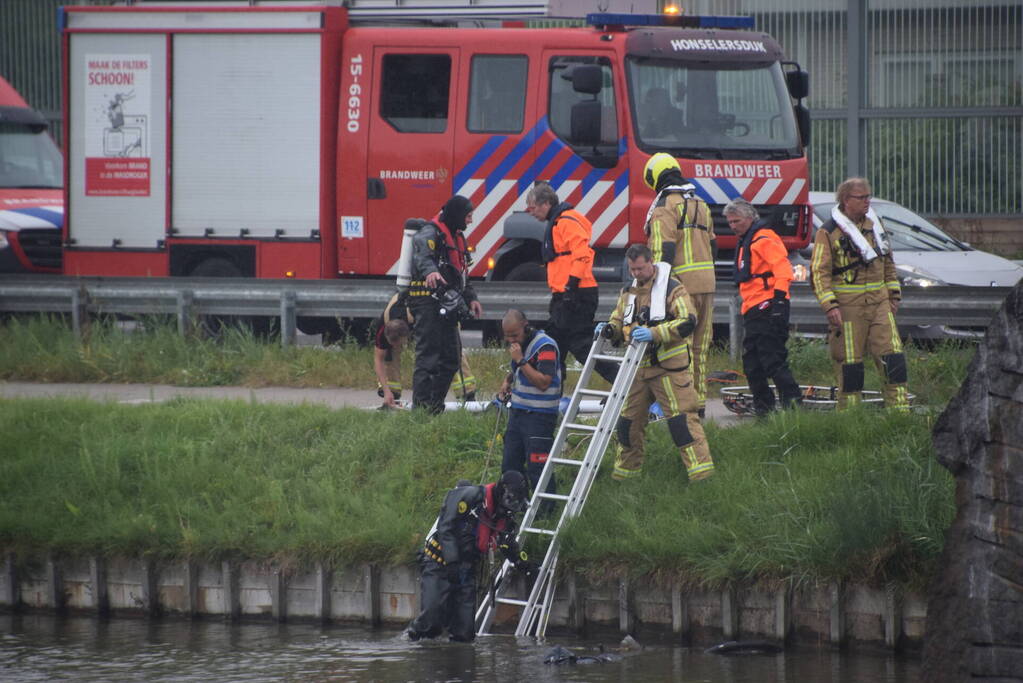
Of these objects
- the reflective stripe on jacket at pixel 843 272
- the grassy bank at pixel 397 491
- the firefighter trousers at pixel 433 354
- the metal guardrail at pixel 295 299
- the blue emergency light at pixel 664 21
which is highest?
the blue emergency light at pixel 664 21

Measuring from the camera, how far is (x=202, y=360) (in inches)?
572

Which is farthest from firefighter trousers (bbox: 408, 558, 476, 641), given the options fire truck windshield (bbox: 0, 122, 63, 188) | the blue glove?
fire truck windshield (bbox: 0, 122, 63, 188)

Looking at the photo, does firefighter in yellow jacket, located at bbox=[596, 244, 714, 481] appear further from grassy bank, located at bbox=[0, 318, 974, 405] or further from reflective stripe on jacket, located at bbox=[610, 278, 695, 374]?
grassy bank, located at bbox=[0, 318, 974, 405]

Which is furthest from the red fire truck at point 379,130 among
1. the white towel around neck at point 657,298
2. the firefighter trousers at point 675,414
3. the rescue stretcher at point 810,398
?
the firefighter trousers at point 675,414

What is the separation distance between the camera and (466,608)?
30.3 feet

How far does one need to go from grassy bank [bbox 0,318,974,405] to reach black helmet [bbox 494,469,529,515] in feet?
13.7

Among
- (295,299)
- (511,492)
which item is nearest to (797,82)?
(295,299)

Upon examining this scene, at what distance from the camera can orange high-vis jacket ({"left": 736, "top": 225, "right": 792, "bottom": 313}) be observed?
11.1 meters

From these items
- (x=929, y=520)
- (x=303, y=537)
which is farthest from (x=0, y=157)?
(x=929, y=520)

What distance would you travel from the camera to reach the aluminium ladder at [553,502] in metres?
9.34

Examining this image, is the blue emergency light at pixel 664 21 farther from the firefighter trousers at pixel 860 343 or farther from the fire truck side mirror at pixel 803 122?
the firefighter trousers at pixel 860 343

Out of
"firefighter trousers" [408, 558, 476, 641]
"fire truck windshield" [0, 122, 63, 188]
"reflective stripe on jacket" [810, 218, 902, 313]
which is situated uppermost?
"fire truck windshield" [0, 122, 63, 188]

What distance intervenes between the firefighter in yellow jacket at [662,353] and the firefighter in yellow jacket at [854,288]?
1387mm

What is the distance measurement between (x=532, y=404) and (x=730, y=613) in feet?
6.03
